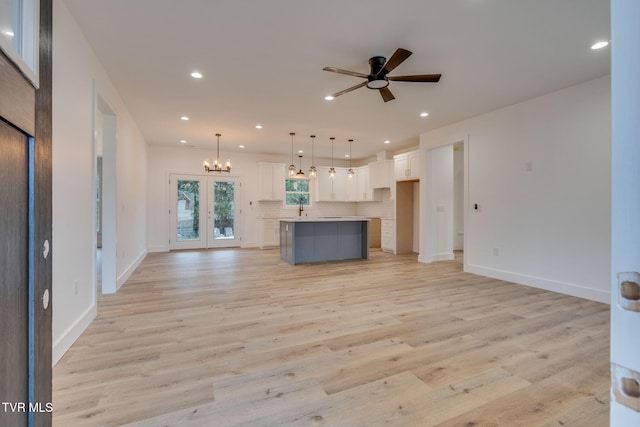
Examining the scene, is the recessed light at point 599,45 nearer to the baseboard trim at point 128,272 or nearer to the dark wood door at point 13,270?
the dark wood door at point 13,270

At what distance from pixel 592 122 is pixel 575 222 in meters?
1.30

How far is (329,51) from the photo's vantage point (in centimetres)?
306

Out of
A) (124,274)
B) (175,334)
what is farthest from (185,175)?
(175,334)

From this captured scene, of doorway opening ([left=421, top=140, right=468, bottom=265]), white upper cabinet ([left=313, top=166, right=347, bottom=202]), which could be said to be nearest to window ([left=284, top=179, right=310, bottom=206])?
white upper cabinet ([left=313, top=166, right=347, bottom=202])

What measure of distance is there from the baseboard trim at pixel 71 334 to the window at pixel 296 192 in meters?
6.44

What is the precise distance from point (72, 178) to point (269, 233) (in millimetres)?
6129

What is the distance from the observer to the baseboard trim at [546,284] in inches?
145

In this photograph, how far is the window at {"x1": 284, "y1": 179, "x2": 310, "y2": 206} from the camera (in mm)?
9180

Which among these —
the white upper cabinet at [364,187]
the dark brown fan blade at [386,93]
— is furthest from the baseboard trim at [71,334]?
the white upper cabinet at [364,187]

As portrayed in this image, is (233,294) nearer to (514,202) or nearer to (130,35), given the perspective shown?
(130,35)

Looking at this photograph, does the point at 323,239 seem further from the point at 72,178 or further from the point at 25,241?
the point at 25,241

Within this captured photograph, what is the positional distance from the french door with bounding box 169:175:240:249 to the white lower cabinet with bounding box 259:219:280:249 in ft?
2.32

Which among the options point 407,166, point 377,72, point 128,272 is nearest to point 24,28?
point 377,72

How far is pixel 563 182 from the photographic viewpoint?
4035mm
